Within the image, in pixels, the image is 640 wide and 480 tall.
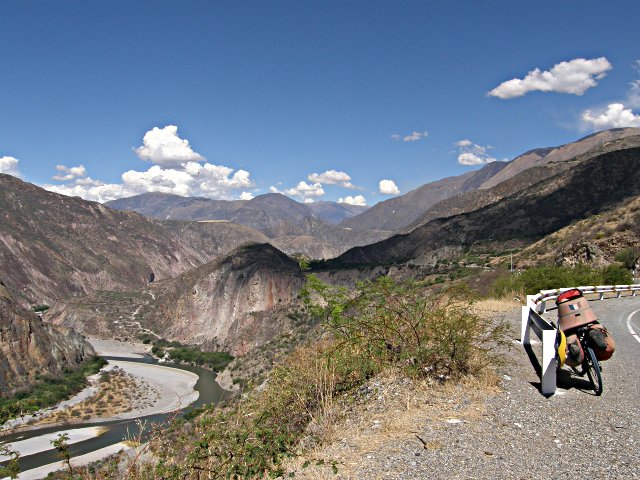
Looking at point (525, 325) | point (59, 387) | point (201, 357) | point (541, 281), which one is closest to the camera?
point (525, 325)

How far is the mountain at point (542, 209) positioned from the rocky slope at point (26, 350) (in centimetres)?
6596

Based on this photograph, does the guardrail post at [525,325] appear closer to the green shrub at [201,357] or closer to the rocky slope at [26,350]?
the rocky slope at [26,350]

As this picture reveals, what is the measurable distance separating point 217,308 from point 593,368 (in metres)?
116

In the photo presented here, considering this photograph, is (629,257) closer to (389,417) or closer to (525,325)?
(525,325)

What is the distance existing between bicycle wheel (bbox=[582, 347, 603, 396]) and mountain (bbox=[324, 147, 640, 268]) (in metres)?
92.0

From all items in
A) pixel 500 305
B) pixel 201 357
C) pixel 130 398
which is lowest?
pixel 130 398

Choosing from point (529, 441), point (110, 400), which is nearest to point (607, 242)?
point (529, 441)

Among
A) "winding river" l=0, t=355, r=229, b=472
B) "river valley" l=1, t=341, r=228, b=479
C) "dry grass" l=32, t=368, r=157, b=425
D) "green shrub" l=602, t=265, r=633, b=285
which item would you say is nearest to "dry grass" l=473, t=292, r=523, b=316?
"green shrub" l=602, t=265, r=633, b=285

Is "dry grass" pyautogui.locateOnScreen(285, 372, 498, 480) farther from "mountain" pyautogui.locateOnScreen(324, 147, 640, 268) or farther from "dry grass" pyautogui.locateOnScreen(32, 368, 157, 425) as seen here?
"mountain" pyautogui.locateOnScreen(324, 147, 640, 268)

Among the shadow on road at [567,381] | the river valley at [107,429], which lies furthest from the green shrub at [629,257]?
the shadow on road at [567,381]

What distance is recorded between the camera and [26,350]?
84.4 meters

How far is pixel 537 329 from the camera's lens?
24.9 ft

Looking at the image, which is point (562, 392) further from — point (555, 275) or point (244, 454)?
point (555, 275)

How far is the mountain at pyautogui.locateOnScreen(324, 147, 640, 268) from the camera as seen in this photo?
94688 mm
